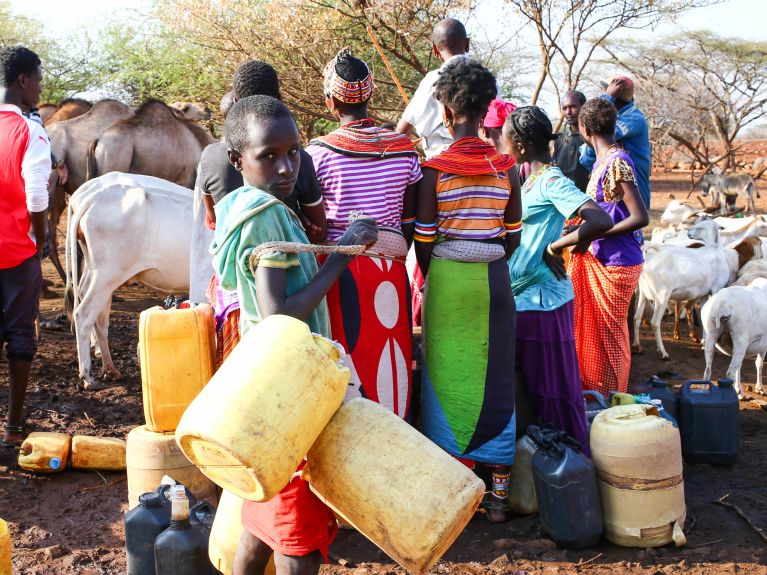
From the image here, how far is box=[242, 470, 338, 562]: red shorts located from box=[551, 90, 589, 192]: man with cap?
4998mm

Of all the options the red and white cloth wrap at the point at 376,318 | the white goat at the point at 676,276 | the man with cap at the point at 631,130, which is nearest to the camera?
the red and white cloth wrap at the point at 376,318

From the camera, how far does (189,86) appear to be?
38.2 ft

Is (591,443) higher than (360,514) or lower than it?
lower

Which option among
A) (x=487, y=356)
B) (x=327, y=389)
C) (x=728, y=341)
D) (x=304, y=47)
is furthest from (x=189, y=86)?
(x=327, y=389)

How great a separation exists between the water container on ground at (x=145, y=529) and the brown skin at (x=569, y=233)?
2309 mm

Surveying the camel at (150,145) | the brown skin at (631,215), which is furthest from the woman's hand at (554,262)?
the camel at (150,145)

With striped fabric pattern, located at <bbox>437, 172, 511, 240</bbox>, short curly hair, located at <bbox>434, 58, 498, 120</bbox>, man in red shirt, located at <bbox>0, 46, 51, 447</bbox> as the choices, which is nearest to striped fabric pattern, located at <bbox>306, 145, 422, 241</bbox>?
striped fabric pattern, located at <bbox>437, 172, 511, 240</bbox>

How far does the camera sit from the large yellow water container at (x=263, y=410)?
6.61 ft

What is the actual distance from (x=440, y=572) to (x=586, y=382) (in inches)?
76.9

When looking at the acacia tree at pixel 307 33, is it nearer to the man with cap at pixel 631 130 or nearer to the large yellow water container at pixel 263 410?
the man with cap at pixel 631 130

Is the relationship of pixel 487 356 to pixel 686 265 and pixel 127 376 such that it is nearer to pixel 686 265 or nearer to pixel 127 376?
pixel 127 376

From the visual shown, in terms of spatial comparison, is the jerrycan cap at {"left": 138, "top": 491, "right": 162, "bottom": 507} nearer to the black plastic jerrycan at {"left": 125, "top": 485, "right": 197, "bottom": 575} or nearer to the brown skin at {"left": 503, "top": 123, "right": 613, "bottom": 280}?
the black plastic jerrycan at {"left": 125, "top": 485, "right": 197, "bottom": 575}

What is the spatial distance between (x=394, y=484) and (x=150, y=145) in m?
8.00

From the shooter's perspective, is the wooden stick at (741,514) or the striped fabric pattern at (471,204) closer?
the striped fabric pattern at (471,204)
